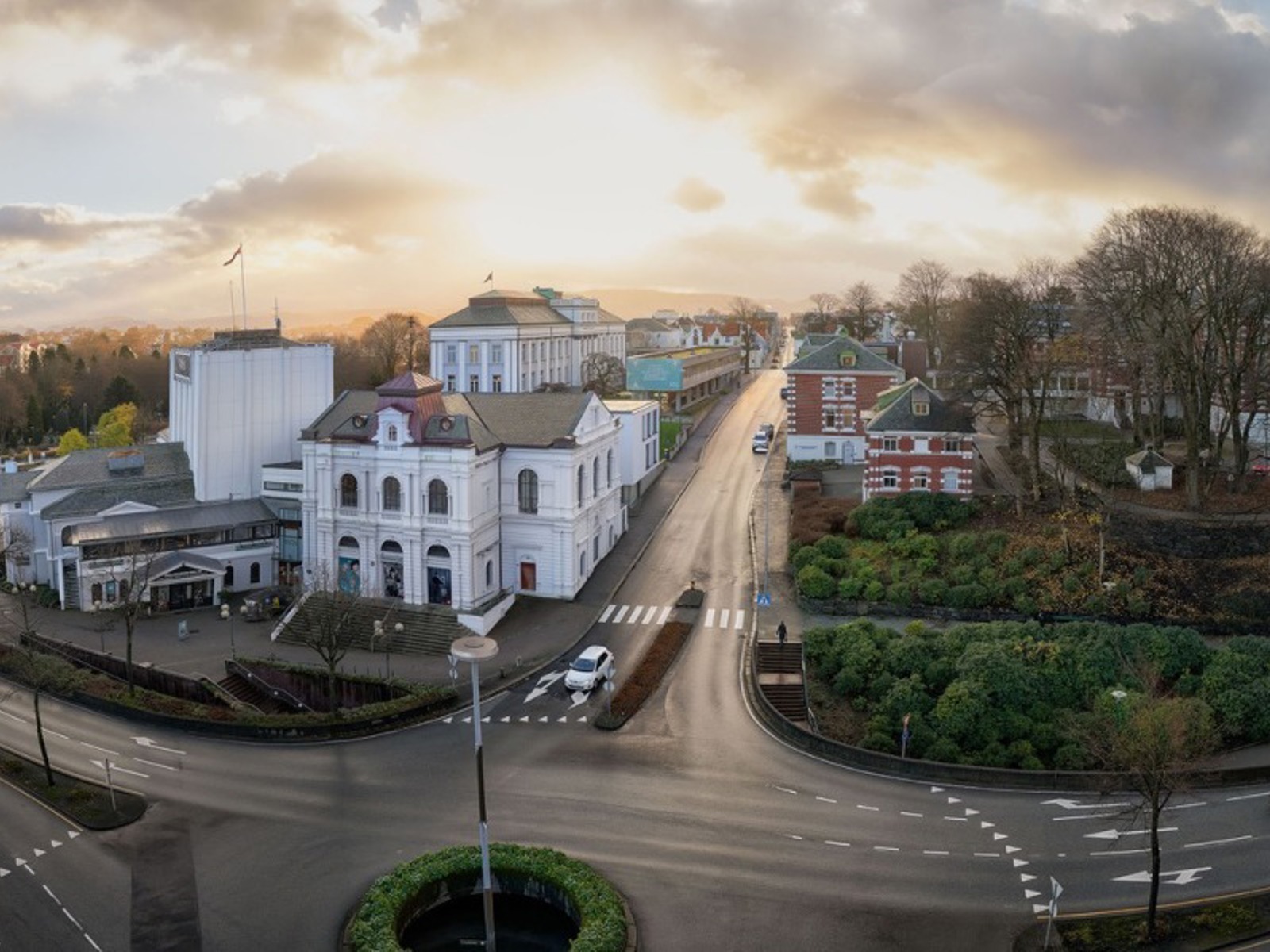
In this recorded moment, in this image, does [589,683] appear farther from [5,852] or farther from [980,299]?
[980,299]

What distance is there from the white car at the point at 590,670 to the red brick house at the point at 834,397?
43.3m

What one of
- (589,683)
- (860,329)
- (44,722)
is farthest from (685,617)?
(860,329)

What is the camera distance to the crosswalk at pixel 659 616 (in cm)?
5862

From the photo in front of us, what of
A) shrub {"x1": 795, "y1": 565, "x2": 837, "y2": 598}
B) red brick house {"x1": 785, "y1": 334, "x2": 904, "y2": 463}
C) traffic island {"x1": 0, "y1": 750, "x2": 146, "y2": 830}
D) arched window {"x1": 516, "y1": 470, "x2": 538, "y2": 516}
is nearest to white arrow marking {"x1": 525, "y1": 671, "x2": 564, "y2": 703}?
arched window {"x1": 516, "y1": 470, "x2": 538, "y2": 516}

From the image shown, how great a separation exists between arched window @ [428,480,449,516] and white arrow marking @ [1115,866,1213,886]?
3874 cm

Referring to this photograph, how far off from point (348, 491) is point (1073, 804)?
42.5m

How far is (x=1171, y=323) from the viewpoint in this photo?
2576 inches

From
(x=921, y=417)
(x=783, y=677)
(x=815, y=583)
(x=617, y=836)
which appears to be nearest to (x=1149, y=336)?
(x=921, y=417)

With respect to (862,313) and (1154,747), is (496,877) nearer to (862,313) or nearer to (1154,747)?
(1154,747)

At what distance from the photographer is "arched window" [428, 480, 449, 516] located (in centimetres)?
5978

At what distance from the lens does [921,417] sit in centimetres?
7112

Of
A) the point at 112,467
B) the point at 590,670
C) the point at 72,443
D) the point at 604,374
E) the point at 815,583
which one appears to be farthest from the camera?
the point at 604,374

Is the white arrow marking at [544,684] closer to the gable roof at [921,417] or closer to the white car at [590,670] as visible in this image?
the white car at [590,670]

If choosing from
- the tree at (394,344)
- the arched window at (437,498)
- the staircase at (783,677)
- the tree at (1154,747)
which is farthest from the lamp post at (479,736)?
the tree at (394,344)
